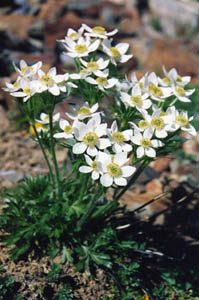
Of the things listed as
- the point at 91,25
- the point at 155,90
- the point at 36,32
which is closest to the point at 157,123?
the point at 155,90

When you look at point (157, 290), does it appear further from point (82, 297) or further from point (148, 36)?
point (148, 36)

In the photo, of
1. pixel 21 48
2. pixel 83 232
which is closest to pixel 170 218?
pixel 83 232

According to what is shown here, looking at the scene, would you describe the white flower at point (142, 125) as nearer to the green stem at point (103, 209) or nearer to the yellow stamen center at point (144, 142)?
the yellow stamen center at point (144, 142)

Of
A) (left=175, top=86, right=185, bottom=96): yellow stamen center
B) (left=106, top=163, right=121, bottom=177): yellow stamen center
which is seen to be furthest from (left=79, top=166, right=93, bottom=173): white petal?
(left=175, top=86, right=185, bottom=96): yellow stamen center

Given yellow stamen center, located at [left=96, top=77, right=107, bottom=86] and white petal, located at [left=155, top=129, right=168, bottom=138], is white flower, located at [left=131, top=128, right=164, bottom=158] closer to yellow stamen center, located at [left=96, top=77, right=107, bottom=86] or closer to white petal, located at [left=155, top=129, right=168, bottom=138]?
white petal, located at [left=155, top=129, right=168, bottom=138]

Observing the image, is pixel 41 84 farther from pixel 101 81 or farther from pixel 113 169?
pixel 113 169

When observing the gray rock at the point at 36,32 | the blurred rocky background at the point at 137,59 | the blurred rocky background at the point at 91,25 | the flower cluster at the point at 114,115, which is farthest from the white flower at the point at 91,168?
the gray rock at the point at 36,32
